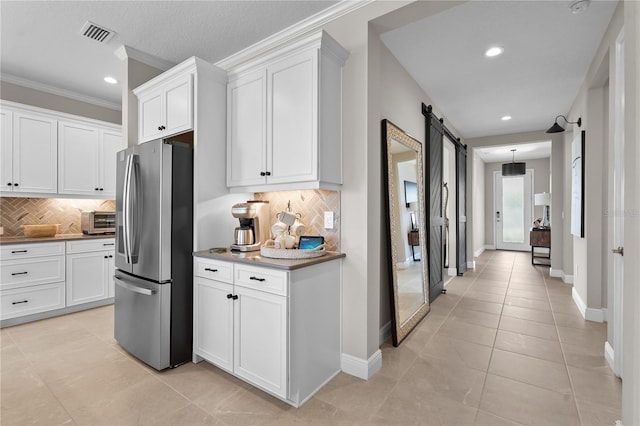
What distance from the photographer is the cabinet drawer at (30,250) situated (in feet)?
10.8

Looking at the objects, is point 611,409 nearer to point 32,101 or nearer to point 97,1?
point 97,1

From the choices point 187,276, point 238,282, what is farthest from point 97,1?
point 238,282

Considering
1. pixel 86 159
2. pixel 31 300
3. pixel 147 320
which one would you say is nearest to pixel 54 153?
pixel 86 159

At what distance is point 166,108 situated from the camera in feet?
9.21

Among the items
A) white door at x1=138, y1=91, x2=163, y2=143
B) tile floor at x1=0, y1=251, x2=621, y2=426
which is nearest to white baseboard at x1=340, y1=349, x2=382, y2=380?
tile floor at x1=0, y1=251, x2=621, y2=426

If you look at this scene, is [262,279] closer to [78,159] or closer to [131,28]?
[131,28]

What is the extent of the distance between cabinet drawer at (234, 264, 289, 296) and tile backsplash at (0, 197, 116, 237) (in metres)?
3.56

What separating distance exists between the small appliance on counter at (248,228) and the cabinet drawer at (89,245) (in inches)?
91.9

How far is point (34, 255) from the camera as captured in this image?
11.4ft

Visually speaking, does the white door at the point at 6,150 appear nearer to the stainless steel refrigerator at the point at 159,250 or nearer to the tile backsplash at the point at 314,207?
the stainless steel refrigerator at the point at 159,250

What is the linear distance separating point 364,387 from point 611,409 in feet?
5.10

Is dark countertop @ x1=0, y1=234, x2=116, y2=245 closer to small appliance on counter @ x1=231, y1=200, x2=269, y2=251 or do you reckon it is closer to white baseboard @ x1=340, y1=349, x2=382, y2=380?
small appliance on counter @ x1=231, y1=200, x2=269, y2=251

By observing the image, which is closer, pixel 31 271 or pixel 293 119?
pixel 293 119

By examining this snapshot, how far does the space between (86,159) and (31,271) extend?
5.08 ft
